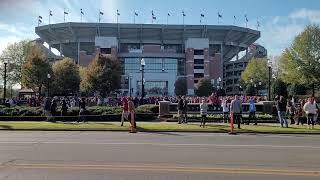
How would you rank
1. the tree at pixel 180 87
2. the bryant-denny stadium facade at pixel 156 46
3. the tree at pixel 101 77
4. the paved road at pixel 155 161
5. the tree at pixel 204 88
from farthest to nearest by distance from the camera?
1. the bryant-denny stadium facade at pixel 156 46
2. the tree at pixel 180 87
3. the tree at pixel 204 88
4. the tree at pixel 101 77
5. the paved road at pixel 155 161

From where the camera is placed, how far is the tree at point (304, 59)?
73.5 m

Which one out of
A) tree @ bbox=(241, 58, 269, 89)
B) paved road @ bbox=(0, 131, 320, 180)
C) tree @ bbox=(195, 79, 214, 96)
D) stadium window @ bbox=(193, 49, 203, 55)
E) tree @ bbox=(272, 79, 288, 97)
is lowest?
paved road @ bbox=(0, 131, 320, 180)

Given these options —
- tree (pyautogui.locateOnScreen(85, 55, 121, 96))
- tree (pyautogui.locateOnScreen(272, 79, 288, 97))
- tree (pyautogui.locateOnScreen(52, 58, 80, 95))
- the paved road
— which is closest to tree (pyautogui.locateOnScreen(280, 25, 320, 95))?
tree (pyautogui.locateOnScreen(272, 79, 288, 97))

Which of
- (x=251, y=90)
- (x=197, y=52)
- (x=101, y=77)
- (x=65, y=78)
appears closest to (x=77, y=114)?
(x=101, y=77)

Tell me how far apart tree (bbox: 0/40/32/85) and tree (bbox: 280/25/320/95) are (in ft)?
177

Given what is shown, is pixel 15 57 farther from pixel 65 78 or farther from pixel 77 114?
pixel 77 114

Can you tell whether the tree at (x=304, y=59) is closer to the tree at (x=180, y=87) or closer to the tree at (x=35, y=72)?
the tree at (x=35, y=72)

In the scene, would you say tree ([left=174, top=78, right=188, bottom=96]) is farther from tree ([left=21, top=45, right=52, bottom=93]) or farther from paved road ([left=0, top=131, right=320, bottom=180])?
paved road ([left=0, top=131, right=320, bottom=180])

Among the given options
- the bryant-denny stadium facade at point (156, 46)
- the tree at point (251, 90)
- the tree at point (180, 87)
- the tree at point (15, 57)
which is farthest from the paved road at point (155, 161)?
the bryant-denny stadium facade at point (156, 46)

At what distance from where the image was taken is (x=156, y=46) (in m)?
175

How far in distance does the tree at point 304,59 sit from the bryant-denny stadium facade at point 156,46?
87.2m

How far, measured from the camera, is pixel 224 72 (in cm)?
19650

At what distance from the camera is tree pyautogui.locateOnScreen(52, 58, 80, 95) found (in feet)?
319

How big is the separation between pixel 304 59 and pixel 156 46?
103450 millimetres
